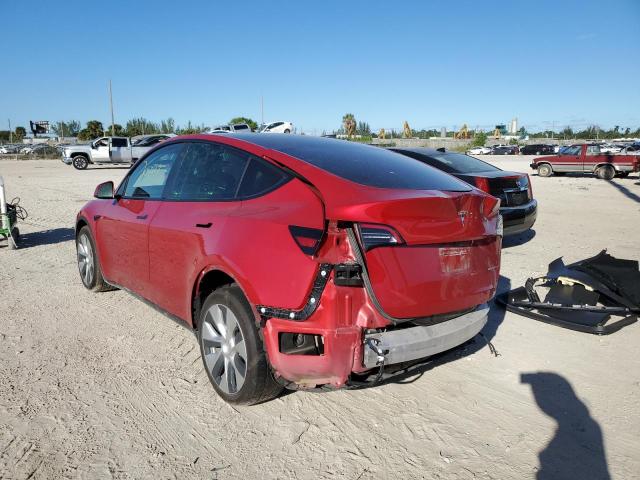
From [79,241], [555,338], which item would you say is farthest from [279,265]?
[79,241]

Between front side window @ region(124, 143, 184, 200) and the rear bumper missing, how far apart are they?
222cm

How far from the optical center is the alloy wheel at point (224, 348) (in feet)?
9.28

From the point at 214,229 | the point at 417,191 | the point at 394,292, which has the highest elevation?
the point at 417,191

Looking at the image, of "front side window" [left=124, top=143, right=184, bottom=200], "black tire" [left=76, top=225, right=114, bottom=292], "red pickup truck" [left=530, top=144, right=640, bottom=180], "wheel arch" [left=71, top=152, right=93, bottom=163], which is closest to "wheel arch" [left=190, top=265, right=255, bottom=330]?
"front side window" [left=124, top=143, right=184, bottom=200]

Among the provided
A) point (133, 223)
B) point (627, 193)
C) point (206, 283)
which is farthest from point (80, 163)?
point (206, 283)

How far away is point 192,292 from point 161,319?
4.59ft

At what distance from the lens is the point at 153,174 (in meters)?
4.16

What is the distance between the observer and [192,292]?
3.21m

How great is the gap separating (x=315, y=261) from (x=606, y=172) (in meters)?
22.9

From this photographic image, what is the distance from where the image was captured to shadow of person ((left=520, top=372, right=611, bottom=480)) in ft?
7.91

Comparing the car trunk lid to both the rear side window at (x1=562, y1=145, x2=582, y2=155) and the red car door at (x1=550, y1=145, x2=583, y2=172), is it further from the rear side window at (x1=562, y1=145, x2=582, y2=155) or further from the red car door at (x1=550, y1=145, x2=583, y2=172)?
the rear side window at (x1=562, y1=145, x2=582, y2=155)

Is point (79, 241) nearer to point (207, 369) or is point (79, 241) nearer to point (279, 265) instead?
point (207, 369)

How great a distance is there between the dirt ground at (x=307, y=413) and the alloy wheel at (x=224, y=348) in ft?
0.59

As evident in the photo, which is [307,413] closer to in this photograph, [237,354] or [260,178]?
[237,354]
